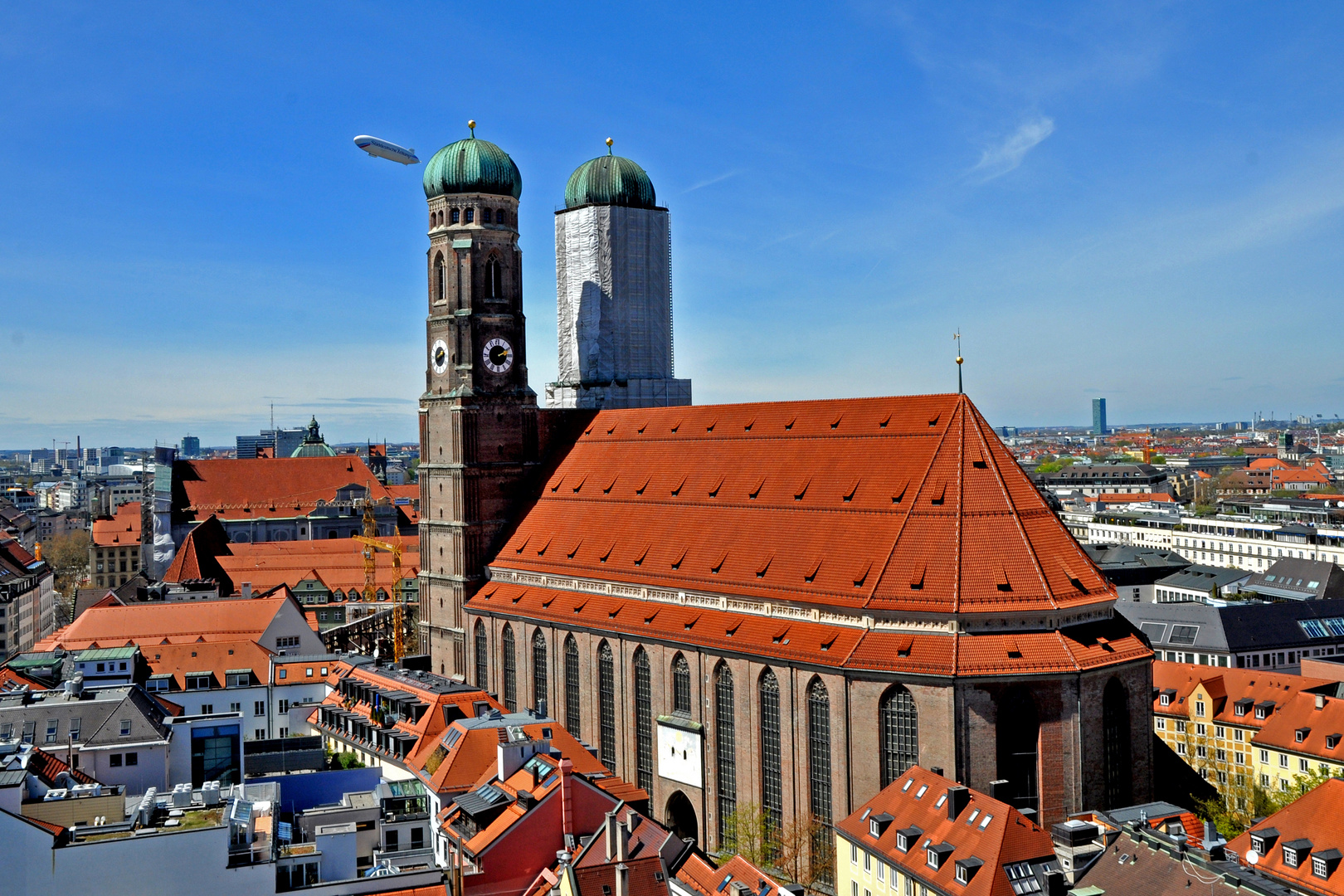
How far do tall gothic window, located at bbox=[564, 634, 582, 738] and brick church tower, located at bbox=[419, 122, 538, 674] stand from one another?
12.0m

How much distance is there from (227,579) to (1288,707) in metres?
89.1

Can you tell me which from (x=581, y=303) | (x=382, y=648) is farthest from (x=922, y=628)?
(x=382, y=648)

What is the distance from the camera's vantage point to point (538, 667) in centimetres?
7575

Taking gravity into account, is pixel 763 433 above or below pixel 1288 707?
above

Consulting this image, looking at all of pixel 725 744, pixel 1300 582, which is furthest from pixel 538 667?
pixel 1300 582

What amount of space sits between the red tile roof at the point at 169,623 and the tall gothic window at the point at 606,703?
28.5 m

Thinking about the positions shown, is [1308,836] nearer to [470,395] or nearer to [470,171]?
[470,395]

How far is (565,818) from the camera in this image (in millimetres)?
48188

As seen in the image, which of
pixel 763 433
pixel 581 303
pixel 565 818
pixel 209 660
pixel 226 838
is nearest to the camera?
pixel 226 838

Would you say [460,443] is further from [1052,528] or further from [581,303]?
[1052,528]

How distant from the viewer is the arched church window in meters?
75.3

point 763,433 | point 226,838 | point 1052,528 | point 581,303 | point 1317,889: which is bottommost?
point 1317,889

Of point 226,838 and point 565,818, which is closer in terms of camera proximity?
point 226,838

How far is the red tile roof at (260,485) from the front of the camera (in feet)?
474
